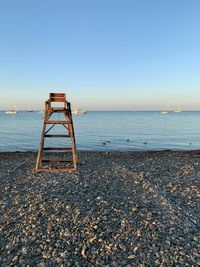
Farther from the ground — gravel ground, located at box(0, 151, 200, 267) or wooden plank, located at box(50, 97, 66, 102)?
wooden plank, located at box(50, 97, 66, 102)

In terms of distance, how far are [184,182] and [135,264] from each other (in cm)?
1005

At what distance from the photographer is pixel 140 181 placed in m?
16.6

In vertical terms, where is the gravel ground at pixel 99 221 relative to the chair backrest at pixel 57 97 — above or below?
below

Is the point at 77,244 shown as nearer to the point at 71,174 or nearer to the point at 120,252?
the point at 120,252

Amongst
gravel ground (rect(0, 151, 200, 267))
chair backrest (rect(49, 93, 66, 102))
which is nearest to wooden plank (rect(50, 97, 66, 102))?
chair backrest (rect(49, 93, 66, 102))

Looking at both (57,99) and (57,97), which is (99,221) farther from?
(57,97)

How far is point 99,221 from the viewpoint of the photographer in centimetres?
1034

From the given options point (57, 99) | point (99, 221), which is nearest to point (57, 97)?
point (57, 99)

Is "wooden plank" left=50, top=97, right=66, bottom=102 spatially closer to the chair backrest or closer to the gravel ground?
the chair backrest

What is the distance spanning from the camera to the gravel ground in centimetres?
809

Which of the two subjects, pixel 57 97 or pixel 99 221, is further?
pixel 57 97

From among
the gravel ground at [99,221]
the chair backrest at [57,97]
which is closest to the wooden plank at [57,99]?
the chair backrest at [57,97]

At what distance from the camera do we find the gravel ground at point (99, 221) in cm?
809

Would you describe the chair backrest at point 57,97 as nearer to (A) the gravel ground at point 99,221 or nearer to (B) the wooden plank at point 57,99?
(B) the wooden plank at point 57,99
